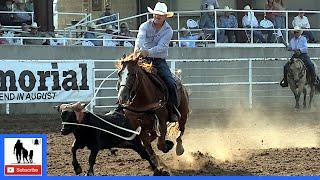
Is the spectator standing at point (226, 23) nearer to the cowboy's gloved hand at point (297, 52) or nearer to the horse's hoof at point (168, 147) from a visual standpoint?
the cowboy's gloved hand at point (297, 52)

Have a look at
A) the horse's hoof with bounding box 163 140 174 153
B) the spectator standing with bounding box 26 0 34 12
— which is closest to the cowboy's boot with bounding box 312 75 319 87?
the spectator standing with bounding box 26 0 34 12

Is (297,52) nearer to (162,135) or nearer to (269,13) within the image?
(269,13)

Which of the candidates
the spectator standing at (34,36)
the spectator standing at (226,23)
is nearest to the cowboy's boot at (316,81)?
the spectator standing at (226,23)

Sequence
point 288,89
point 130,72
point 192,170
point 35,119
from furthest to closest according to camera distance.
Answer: point 288,89 < point 35,119 < point 192,170 < point 130,72

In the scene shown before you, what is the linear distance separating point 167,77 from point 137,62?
2.45ft

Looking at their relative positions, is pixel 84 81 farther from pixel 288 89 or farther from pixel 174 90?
pixel 174 90

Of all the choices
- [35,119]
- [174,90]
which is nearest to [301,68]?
[35,119]

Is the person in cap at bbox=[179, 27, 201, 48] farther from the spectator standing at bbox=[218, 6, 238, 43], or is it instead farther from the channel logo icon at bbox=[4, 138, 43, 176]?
the channel logo icon at bbox=[4, 138, 43, 176]

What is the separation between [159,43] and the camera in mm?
9922

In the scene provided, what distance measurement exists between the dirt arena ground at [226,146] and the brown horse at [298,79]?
944mm

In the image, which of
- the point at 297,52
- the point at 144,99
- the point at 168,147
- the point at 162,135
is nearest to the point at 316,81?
the point at 297,52

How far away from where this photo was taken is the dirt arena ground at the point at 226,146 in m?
9.85

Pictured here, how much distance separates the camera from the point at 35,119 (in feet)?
56.0

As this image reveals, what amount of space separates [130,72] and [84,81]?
914 cm
